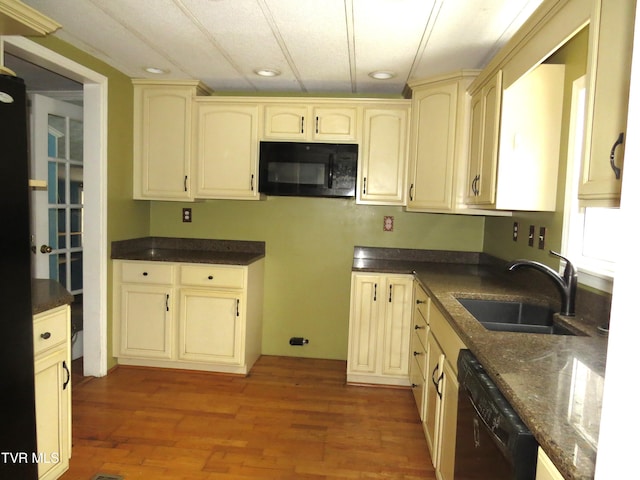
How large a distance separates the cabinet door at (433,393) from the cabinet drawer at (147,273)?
1.95 metres

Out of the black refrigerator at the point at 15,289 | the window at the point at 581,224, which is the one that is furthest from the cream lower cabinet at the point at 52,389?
the window at the point at 581,224

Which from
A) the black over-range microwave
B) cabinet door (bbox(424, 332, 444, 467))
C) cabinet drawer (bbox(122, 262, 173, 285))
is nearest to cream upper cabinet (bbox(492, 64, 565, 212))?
cabinet door (bbox(424, 332, 444, 467))

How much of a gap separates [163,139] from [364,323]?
2.12 meters

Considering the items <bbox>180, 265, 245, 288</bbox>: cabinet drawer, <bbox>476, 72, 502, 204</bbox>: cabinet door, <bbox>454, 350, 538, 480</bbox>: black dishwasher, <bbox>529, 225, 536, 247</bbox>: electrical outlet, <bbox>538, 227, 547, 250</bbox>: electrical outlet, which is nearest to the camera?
<bbox>454, 350, 538, 480</bbox>: black dishwasher

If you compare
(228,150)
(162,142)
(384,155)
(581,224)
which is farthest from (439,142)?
(162,142)

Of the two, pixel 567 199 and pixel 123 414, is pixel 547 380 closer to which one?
pixel 567 199

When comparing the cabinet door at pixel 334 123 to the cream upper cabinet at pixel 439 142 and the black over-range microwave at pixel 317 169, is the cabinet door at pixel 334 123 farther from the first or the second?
the cream upper cabinet at pixel 439 142

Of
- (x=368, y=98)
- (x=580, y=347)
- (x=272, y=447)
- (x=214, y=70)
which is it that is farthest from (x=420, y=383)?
(x=214, y=70)

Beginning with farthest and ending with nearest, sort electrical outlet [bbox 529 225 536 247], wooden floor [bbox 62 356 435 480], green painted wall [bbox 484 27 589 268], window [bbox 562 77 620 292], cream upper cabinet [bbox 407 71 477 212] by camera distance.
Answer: cream upper cabinet [bbox 407 71 477 212] → electrical outlet [bbox 529 225 536 247] → wooden floor [bbox 62 356 435 480] → green painted wall [bbox 484 27 589 268] → window [bbox 562 77 620 292]

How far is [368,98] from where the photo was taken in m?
3.24

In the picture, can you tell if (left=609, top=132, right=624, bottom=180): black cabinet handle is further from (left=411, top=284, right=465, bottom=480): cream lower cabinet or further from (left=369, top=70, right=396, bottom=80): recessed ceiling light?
(left=369, top=70, right=396, bottom=80): recessed ceiling light

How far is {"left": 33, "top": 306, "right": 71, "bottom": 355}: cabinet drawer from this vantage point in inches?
63.6

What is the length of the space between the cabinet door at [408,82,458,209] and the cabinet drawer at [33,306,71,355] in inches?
89.7

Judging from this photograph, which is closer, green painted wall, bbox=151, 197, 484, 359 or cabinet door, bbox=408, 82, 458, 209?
cabinet door, bbox=408, 82, 458, 209
